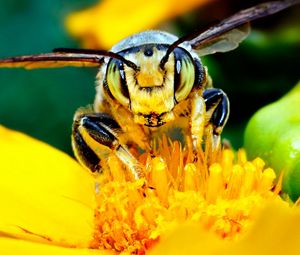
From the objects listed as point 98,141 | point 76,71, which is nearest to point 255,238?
point 98,141

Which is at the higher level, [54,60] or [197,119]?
[54,60]

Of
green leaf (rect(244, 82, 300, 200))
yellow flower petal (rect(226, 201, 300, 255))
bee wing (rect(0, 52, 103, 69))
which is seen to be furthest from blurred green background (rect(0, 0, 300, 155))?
yellow flower petal (rect(226, 201, 300, 255))

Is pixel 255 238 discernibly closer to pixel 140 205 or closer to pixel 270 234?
pixel 270 234

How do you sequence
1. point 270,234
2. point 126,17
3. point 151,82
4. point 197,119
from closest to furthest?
1. point 270,234
2. point 151,82
3. point 197,119
4. point 126,17

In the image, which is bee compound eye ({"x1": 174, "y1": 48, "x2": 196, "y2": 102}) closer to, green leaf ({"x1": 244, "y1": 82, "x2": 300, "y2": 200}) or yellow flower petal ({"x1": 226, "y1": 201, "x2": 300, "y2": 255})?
green leaf ({"x1": 244, "y1": 82, "x2": 300, "y2": 200})

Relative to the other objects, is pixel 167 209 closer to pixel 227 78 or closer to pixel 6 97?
pixel 227 78

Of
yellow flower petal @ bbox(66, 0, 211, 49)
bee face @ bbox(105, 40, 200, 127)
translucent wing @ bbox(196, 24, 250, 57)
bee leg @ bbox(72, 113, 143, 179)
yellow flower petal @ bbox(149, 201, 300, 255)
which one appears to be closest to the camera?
yellow flower petal @ bbox(149, 201, 300, 255)

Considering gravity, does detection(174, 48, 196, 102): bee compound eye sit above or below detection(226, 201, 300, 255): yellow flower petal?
above

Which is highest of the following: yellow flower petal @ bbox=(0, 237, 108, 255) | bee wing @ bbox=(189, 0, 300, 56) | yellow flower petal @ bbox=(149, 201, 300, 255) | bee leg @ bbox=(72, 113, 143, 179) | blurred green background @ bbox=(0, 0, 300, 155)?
blurred green background @ bbox=(0, 0, 300, 155)
